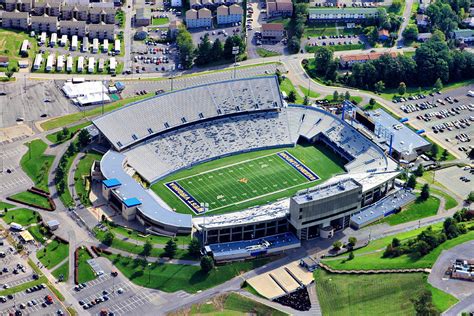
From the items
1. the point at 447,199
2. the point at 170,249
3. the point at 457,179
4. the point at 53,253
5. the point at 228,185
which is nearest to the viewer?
the point at 170,249

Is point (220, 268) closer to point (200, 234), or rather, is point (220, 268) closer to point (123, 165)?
point (200, 234)

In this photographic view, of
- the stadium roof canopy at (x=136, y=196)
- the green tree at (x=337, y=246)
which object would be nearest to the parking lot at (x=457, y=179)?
the green tree at (x=337, y=246)

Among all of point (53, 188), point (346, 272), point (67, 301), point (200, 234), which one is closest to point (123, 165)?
point (53, 188)

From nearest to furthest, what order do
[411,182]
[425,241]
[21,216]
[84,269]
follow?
[84,269]
[425,241]
[21,216]
[411,182]

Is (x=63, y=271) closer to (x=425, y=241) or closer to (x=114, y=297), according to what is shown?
(x=114, y=297)

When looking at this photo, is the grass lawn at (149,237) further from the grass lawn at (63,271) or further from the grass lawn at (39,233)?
the grass lawn at (63,271)

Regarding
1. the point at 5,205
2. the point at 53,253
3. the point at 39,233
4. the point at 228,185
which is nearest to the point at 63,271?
the point at 53,253
